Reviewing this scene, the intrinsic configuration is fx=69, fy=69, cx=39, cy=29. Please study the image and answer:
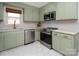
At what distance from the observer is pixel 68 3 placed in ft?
6.96

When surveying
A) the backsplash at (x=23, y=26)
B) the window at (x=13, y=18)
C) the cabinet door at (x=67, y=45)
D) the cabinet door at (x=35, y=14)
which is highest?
the cabinet door at (x=35, y=14)

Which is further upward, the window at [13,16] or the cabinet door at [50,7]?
the cabinet door at [50,7]

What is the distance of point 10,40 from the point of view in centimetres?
241

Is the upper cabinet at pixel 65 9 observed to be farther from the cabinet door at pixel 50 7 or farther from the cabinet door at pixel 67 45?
the cabinet door at pixel 67 45

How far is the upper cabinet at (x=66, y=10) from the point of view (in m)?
1.99

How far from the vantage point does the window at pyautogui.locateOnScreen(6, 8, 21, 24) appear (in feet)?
8.86

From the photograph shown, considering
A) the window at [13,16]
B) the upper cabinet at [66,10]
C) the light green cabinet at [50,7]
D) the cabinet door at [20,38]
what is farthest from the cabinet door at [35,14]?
the upper cabinet at [66,10]

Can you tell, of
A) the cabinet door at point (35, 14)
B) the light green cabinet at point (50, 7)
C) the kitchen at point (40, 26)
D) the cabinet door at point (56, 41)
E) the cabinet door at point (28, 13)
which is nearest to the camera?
the kitchen at point (40, 26)

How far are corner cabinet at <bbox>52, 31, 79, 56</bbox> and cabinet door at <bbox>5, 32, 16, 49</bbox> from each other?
1.45m

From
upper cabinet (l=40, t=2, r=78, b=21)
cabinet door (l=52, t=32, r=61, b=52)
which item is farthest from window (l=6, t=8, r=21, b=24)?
cabinet door (l=52, t=32, r=61, b=52)

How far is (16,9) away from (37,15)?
3.71 ft

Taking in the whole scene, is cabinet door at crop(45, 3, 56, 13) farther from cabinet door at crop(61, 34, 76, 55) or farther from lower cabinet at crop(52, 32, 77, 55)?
cabinet door at crop(61, 34, 76, 55)

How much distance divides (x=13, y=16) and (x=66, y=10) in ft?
6.75

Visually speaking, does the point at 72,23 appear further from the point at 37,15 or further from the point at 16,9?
the point at 16,9
